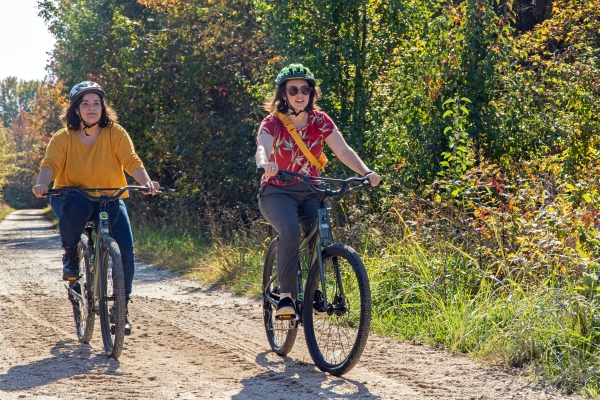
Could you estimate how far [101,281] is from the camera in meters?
5.71

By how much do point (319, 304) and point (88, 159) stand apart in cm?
226

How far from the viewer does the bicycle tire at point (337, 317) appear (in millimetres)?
4836

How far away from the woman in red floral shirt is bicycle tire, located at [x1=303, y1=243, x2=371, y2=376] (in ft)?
0.72

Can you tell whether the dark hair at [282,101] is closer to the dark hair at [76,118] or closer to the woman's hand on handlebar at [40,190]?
the dark hair at [76,118]

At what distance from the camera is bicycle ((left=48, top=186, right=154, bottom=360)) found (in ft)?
17.9

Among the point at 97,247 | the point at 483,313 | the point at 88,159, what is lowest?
the point at 483,313

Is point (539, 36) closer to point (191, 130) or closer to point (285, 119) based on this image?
point (191, 130)

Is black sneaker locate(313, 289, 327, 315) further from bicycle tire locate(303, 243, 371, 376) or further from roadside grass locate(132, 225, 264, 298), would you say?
roadside grass locate(132, 225, 264, 298)

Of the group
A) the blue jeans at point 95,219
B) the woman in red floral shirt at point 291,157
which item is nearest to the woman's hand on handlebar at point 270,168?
the woman in red floral shirt at point 291,157

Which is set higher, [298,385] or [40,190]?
[40,190]

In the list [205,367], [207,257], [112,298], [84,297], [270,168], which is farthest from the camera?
[207,257]

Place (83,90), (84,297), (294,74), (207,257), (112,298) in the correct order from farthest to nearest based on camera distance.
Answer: (207,257) < (84,297) < (83,90) < (112,298) < (294,74)

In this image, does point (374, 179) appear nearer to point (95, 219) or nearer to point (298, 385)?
point (298, 385)

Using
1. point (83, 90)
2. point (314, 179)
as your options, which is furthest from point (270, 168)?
point (83, 90)
